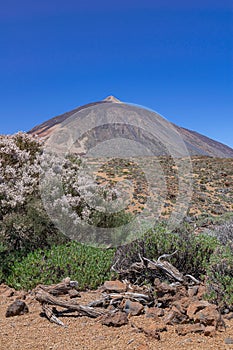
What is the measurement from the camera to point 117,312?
4613 millimetres

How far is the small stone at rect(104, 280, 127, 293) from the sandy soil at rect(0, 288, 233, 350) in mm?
695

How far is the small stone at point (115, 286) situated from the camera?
211 inches

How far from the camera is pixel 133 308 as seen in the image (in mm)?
4789

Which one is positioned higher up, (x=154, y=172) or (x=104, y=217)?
(x=154, y=172)

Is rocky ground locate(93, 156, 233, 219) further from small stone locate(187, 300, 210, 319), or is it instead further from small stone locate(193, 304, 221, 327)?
small stone locate(193, 304, 221, 327)

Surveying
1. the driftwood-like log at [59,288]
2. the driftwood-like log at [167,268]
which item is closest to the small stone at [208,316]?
the driftwood-like log at [167,268]

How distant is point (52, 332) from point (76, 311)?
63cm

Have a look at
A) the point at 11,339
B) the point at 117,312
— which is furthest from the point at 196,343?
the point at 11,339

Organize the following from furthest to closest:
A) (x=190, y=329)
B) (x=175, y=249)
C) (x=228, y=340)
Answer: (x=175, y=249) < (x=190, y=329) < (x=228, y=340)

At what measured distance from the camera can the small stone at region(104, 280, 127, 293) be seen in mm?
5348

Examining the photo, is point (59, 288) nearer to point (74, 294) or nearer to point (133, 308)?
point (74, 294)

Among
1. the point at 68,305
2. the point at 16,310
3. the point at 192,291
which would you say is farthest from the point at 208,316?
the point at 16,310

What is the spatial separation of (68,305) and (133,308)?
32.6 inches

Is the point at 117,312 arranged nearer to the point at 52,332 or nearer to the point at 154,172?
the point at 52,332
